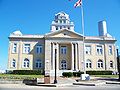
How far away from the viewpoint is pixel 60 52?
45.6m

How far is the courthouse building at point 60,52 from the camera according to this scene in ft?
143

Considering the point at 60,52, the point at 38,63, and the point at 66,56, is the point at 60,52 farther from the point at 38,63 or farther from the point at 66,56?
the point at 38,63

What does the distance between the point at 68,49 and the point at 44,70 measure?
7397 mm

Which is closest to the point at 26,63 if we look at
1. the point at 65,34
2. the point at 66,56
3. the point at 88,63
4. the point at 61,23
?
the point at 66,56

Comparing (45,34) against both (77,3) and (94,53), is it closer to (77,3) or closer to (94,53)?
(94,53)

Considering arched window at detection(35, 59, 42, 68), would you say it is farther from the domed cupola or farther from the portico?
the domed cupola

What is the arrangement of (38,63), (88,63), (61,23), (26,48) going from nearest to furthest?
(38,63), (26,48), (88,63), (61,23)

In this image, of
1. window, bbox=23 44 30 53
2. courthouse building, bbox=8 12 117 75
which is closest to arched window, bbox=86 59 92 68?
courthouse building, bbox=8 12 117 75

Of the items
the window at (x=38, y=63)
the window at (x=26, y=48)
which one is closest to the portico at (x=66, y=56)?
the window at (x=38, y=63)

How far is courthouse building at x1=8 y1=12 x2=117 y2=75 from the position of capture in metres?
43.6

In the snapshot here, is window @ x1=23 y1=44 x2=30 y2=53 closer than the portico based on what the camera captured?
No

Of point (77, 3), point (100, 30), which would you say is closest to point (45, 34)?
point (77, 3)

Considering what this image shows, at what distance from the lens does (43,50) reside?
148ft

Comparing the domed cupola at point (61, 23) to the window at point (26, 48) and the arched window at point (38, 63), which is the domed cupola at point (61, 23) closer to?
the window at point (26, 48)
